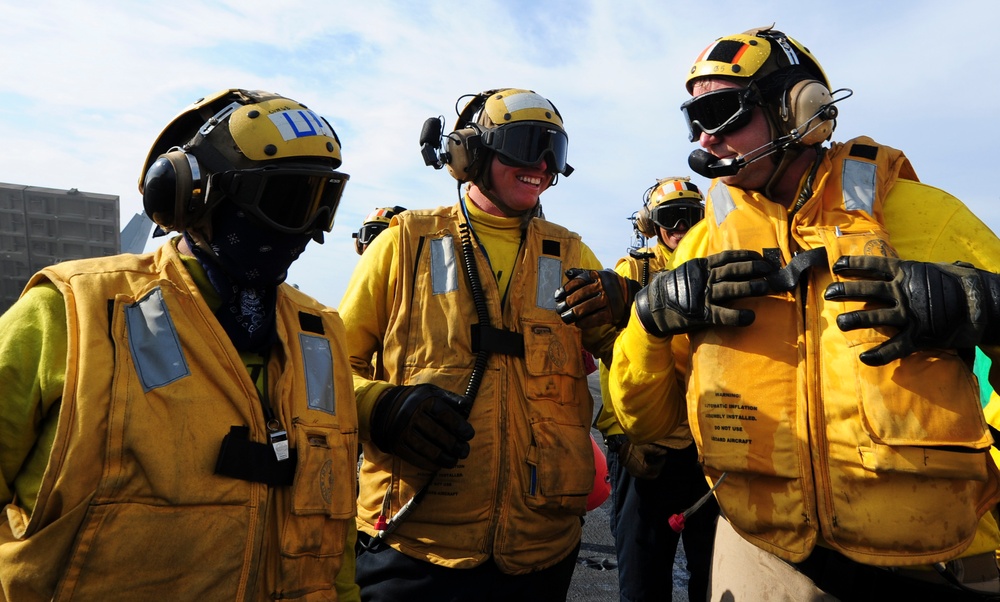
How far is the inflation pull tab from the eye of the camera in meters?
2.04

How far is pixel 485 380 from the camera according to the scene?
3.04m

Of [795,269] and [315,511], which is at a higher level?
[795,269]

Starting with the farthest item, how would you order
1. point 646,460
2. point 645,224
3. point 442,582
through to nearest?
point 645,224 < point 646,460 < point 442,582

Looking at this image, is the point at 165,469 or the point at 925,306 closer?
the point at 165,469

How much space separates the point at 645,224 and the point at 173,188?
5549 mm

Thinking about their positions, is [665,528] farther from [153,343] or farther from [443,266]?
[153,343]

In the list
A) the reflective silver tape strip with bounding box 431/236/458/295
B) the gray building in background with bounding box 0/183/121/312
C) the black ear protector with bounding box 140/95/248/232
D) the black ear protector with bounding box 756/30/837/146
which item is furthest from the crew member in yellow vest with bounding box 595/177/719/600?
the gray building in background with bounding box 0/183/121/312

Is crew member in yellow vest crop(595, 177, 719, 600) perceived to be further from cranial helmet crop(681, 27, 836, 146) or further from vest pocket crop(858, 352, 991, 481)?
vest pocket crop(858, 352, 991, 481)

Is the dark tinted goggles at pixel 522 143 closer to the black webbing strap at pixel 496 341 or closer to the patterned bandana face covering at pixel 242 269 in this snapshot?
the black webbing strap at pixel 496 341

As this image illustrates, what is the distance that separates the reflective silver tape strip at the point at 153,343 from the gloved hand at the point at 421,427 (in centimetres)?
85

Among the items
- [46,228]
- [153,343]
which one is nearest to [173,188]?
[153,343]

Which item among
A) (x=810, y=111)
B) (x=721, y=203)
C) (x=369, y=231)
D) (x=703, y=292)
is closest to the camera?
(x=703, y=292)

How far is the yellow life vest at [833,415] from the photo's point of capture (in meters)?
2.05

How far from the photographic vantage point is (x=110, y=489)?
5.71 ft
